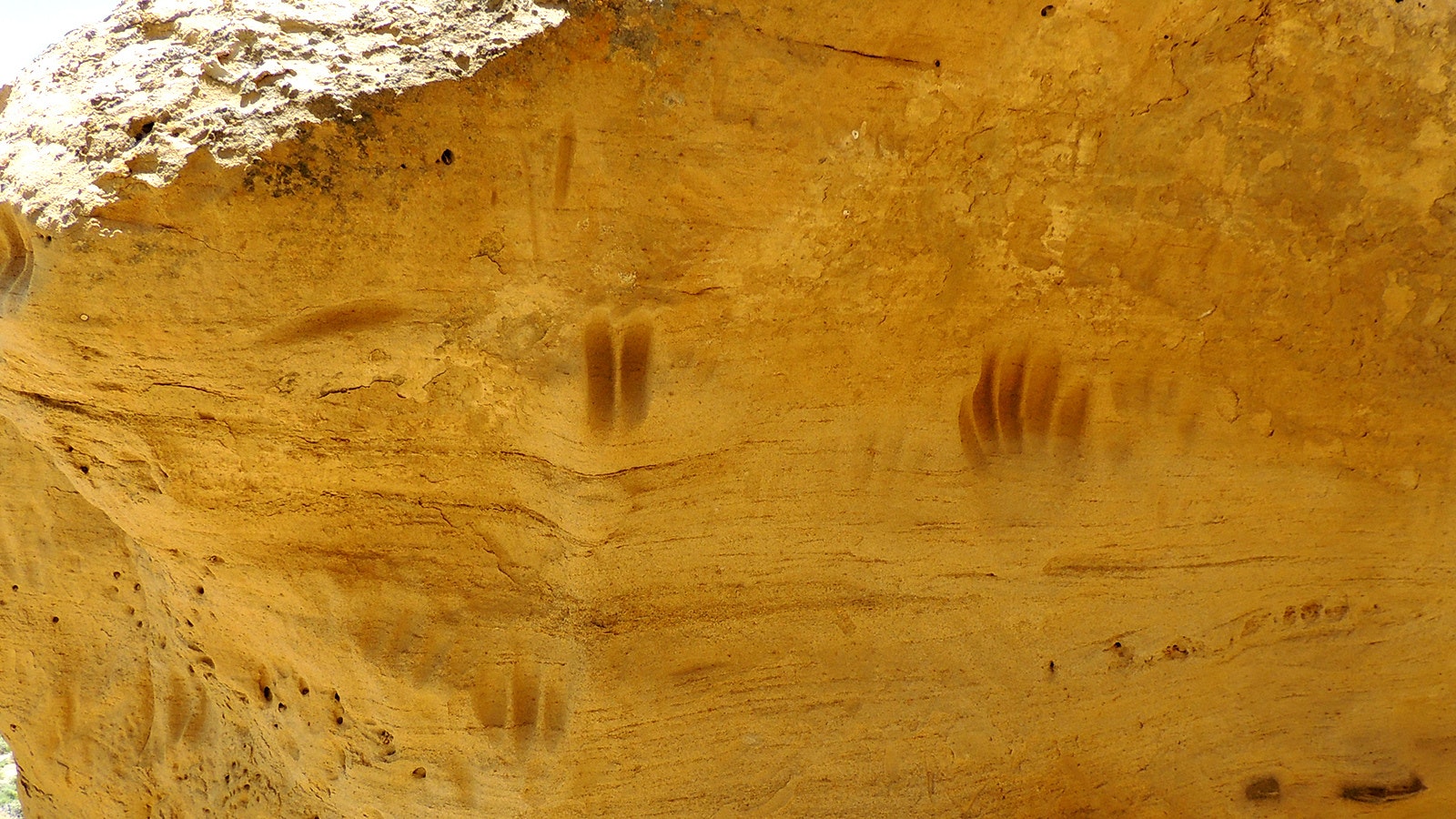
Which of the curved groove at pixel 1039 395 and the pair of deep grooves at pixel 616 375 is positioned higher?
the curved groove at pixel 1039 395

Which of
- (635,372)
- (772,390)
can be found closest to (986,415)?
(772,390)

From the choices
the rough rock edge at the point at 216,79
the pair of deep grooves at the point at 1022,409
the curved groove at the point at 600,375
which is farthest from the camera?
the pair of deep grooves at the point at 1022,409

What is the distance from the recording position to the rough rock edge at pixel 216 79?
1.60m

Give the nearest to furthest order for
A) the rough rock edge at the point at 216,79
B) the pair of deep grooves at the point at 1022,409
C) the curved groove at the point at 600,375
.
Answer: the rough rock edge at the point at 216,79, the curved groove at the point at 600,375, the pair of deep grooves at the point at 1022,409

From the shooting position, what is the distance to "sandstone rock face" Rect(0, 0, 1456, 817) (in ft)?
5.52

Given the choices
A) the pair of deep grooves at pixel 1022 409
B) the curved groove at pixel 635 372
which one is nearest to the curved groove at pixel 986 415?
the pair of deep grooves at pixel 1022 409

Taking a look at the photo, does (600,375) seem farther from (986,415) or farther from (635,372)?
(986,415)

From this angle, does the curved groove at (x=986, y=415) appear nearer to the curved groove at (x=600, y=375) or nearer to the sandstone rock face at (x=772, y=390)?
the sandstone rock face at (x=772, y=390)

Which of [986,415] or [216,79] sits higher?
[216,79]

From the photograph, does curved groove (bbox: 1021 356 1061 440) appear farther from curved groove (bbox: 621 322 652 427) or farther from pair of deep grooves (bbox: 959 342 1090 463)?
curved groove (bbox: 621 322 652 427)

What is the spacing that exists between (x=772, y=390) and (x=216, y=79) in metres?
Result: 1.03

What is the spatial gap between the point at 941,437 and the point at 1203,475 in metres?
0.56

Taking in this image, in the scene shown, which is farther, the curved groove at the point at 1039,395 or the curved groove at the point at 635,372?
the curved groove at the point at 1039,395

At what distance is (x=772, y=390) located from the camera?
199 centimetres
